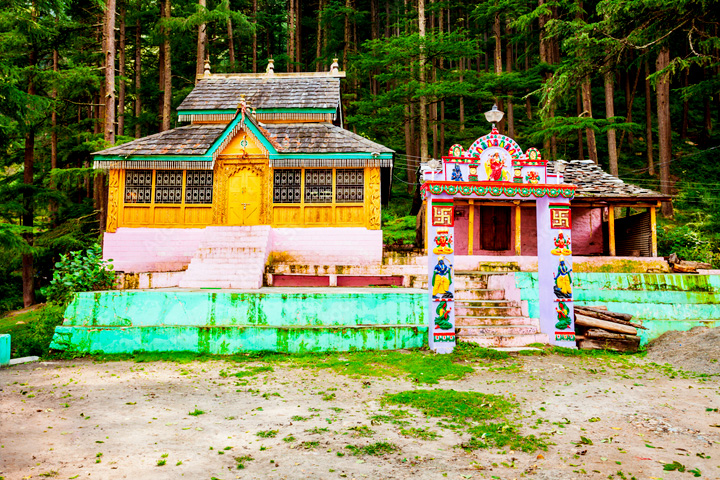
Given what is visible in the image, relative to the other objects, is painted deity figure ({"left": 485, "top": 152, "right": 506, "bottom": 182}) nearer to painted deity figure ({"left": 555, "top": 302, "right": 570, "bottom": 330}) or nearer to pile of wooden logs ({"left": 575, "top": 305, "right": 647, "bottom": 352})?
painted deity figure ({"left": 555, "top": 302, "right": 570, "bottom": 330})

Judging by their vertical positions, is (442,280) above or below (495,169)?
below

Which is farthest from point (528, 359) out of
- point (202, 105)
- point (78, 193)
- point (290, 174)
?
point (78, 193)

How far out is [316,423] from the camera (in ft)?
16.7

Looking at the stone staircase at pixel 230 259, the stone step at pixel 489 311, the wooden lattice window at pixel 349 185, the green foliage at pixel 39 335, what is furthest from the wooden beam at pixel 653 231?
the green foliage at pixel 39 335

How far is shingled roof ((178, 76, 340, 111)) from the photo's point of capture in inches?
641

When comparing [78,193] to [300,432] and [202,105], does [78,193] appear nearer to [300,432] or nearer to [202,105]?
[202,105]

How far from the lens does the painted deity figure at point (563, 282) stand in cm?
921

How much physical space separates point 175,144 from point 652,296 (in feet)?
47.1

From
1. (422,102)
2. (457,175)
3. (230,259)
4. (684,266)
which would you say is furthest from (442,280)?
(422,102)

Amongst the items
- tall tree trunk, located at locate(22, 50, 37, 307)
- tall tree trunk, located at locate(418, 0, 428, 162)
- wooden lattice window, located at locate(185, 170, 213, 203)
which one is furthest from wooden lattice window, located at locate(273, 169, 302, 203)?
tall tree trunk, located at locate(22, 50, 37, 307)

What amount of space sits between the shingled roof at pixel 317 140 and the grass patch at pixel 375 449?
10.4 metres

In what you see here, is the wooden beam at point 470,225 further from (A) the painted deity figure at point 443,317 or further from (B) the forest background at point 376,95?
(A) the painted deity figure at point 443,317

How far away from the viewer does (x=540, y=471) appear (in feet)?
12.8

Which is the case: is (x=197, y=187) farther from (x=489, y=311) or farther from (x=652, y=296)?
(x=652, y=296)
